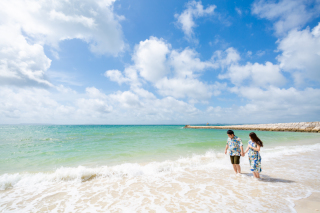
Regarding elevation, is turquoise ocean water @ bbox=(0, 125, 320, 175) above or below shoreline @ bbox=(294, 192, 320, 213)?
below

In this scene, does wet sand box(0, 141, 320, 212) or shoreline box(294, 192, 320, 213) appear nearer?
shoreline box(294, 192, 320, 213)

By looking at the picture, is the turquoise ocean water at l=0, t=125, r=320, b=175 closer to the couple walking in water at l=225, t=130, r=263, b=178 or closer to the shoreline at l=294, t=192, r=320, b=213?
the couple walking in water at l=225, t=130, r=263, b=178

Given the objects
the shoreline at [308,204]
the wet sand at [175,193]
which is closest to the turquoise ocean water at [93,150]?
the wet sand at [175,193]

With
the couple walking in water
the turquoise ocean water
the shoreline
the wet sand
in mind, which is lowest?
the turquoise ocean water

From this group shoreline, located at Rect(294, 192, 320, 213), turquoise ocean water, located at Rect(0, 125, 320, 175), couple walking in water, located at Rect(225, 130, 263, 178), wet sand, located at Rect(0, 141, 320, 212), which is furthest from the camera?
turquoise ocean water, located at Rect(0, 125, 320, 175)

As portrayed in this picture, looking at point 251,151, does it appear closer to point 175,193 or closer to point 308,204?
point 308,204

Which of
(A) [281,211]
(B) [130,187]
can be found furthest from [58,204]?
(A) [281,211]

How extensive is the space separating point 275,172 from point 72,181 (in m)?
9.09

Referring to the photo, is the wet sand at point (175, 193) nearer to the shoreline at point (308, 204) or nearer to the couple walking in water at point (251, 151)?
the shoreline at point (308, 204)

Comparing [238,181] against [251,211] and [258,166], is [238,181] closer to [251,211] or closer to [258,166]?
[258,166]

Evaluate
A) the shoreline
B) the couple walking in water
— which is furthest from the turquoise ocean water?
the shoreline

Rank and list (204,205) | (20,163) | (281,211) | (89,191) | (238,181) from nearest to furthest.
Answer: (281,211) < (204,205) < (89,191) < (238,181) < (20,163)

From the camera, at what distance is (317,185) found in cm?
503

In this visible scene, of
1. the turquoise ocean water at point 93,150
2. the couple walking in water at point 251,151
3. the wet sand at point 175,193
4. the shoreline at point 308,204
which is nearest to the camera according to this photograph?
the shoreline at point 308,204
